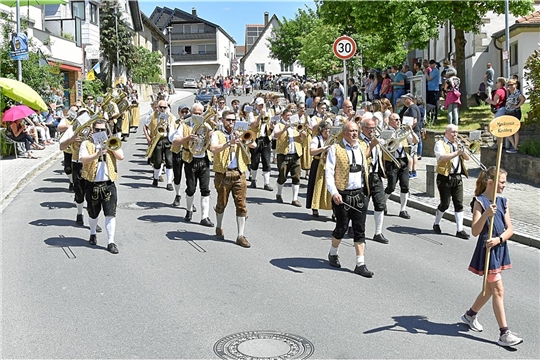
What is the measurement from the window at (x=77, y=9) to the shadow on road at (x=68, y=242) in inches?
1222


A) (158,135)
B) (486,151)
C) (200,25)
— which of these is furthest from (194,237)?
(200,25)

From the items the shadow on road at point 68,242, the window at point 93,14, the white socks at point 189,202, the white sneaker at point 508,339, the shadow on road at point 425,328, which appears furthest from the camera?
the window at point 93,14

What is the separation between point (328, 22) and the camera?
2995 centimetres

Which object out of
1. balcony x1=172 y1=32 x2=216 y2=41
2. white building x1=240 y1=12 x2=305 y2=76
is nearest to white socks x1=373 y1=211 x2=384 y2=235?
balcony x1=172 y1=32 x2=216 y2=41

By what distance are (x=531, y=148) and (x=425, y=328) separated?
10451mm

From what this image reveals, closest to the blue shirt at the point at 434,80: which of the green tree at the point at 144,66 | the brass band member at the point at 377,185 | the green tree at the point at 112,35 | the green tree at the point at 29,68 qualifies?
the brass band member at the point at 377,185

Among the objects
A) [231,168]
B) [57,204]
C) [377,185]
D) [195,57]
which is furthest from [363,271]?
[195,57]

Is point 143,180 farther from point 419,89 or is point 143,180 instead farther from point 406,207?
point 419,89

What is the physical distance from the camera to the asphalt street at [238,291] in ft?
21.7

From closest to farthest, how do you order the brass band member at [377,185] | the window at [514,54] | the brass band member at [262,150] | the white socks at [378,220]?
the brass band member at [377,185] < the white socks at [378,220] < the brass band member at [262,150] < the window at [514,54]

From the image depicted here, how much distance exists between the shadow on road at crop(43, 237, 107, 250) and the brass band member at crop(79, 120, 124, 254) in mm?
443

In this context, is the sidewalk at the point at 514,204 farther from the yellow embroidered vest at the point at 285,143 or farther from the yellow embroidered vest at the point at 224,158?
the yellow embroidered vest at the point at 224,158

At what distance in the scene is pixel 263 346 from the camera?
6535 millimetres

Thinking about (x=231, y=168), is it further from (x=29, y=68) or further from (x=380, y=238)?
(x=29, y=68)
